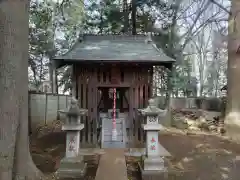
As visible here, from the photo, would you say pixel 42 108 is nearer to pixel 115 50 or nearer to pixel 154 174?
pixel 115 50

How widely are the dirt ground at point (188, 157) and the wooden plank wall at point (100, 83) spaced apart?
1.19 m

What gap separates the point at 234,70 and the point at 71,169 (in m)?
7.59

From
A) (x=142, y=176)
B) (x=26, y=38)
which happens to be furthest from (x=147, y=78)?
(x=26, y=38)

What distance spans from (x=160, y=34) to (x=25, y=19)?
10740 millimetres

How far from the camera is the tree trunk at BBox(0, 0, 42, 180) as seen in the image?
12.3 feet

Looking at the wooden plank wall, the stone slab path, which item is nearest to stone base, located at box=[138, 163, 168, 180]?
the stone slab path

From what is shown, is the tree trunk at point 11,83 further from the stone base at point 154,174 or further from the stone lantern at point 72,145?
the stone base at point 154,174

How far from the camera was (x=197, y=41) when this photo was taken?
2522 centimetres

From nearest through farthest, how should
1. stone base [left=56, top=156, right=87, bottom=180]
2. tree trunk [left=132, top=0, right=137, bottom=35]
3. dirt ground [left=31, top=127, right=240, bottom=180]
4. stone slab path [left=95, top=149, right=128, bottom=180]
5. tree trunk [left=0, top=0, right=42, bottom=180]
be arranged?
tree trunk [left=0, top=0, right=42, bottom=180]
stone slab path [left=95, top=149, right=128, bottom=180]
stone base [left=56, top=156, right=87, bottom=180]
dirt ground [left=31, top=127, right=240, bottom=180]
tree trunk [left=132, top=0, right=137, bottom=35]

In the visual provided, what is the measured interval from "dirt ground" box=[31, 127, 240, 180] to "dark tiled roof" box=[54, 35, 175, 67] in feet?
9.52

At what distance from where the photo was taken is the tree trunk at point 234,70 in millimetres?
9227

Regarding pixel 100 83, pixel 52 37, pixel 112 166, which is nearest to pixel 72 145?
pixel 112 166

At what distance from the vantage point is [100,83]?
7609 mm

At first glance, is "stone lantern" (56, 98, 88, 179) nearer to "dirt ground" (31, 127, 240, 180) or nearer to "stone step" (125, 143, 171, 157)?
"dirt ground" (31, 127, 240, 180)
